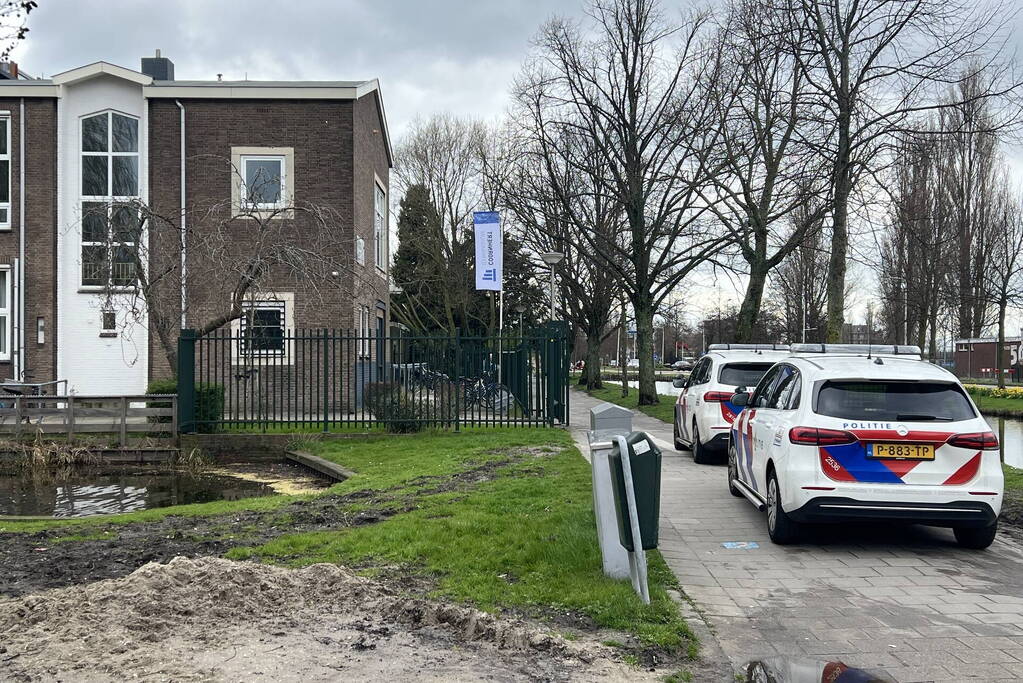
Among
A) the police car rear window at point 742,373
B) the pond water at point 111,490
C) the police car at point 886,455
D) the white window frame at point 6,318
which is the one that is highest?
the white window frame at point 6,318

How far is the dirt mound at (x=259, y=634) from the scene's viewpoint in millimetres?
4594

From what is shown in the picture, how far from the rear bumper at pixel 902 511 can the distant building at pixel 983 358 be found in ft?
171

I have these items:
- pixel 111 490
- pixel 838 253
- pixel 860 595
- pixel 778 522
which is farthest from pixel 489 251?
pixel 860 595

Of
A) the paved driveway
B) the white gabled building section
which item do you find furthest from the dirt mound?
the white gabled building section

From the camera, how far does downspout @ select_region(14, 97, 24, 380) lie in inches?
907

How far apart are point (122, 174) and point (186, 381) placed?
9.38m

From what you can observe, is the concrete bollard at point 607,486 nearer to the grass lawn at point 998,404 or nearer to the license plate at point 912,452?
the license plate at point 912,452

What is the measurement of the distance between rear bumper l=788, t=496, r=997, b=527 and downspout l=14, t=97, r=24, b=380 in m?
21.3

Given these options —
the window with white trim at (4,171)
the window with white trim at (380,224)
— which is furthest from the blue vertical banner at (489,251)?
the window with white trim at (4,171)

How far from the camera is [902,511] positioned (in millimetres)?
7152

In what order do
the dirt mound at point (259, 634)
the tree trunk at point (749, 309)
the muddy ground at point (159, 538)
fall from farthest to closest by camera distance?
the tree trunk at point (749, 309) < the muddy ground at point (159, 538) < the dirt mound at point (259, 634)

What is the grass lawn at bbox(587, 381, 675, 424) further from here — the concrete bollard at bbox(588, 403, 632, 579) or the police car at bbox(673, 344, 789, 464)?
the concrete bollard at bbox(588, 403, 632, 579)

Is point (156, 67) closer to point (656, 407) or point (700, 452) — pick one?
point (656, 407)

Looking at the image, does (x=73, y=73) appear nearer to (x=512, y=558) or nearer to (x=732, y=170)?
(x=732, y=170)
